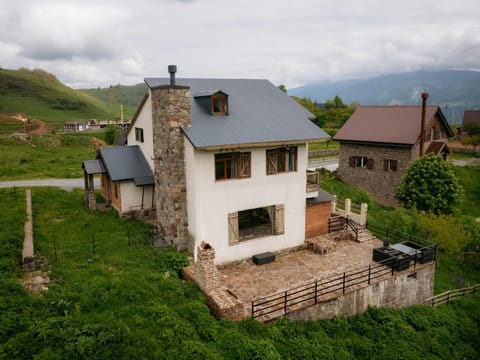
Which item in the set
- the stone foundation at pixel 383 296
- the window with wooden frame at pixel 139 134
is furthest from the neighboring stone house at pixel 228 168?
the stone foundation at pixel 383 296

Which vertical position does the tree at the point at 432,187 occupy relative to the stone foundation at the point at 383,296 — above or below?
above

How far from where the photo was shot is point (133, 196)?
21.6m

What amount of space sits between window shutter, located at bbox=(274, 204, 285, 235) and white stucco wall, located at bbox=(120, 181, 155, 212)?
7599 millimetres

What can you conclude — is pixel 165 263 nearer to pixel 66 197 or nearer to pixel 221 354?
pixel 221 354

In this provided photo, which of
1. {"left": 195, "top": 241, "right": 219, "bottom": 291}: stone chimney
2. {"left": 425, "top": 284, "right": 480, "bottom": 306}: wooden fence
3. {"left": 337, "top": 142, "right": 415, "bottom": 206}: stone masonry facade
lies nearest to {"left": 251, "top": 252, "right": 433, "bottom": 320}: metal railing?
{"left": 195, "top": 241, "right": 219, "bottom": 291}: stone chimney

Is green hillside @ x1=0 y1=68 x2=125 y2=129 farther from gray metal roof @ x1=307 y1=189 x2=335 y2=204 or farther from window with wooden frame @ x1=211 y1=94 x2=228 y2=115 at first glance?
gray metal roof @ x1=307 y1=189 x2=335 y2=204

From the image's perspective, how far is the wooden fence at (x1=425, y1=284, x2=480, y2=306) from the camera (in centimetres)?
1857

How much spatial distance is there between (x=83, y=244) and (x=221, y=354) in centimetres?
975

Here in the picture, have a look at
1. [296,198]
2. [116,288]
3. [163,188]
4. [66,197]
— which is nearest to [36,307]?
[116,288]

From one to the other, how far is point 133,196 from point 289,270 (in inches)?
389

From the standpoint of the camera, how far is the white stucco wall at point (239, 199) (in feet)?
55.7

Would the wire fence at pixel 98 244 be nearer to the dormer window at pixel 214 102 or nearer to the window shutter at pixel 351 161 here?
the dormer window at pixel 214 102

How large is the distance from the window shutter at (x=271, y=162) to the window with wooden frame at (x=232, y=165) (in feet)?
3.89

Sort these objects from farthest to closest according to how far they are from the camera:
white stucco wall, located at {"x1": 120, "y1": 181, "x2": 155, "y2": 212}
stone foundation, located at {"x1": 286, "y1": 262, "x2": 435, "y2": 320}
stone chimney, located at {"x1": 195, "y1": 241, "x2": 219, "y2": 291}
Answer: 1. white stucco wall, located at {"x1": 120, "y1": 181, "x2": 155, "y2": 212}
2. stone foundation, located at {"x1": 286, "y1": 262, "x2": 435, "y2": 320}
3. stone chimney, located at {"x1": 195, "y1": 241, "x2": 219, "y2": 291}
